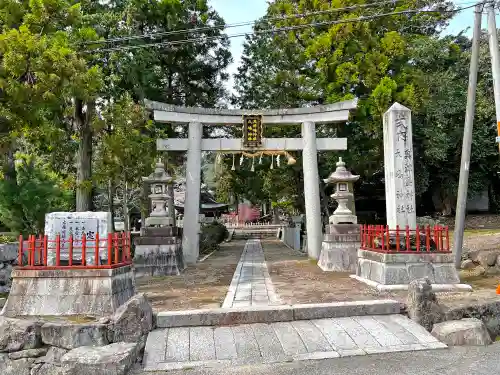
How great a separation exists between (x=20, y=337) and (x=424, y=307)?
6.19m

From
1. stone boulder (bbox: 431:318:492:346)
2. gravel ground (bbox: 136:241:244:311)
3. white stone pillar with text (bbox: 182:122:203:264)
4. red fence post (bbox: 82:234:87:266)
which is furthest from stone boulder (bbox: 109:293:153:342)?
white stone pillar with text (bbox: 182:122:203:264)

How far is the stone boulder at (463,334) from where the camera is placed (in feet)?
21.2

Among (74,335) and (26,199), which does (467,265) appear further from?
(26,199)

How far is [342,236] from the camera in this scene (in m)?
14.0

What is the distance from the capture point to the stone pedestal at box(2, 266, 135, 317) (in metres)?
7.34

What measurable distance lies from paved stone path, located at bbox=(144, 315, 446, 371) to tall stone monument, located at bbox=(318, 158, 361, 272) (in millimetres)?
6848

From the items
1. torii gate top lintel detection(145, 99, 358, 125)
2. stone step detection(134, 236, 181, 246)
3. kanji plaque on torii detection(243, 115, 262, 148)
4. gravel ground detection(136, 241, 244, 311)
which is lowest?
gravel ground detection(136, 241, 244, 311)

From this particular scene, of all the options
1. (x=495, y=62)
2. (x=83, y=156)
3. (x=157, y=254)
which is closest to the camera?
(x=495, y=62)

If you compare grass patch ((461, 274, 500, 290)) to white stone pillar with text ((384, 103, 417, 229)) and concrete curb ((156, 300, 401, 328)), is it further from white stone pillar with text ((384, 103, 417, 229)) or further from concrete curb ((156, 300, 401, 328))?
concrete curb ((156, 300, 401, 328))

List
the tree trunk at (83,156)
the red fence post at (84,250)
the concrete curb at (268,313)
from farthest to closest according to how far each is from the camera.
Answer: the tree trunk at (83,156) < the red fence post at (84,250) < the concrete curb at (268,313)

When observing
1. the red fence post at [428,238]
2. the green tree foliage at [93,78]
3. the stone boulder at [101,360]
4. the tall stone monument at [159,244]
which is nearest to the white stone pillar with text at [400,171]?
the red fence post at [428,238]

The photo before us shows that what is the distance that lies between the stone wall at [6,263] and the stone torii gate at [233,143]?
19.3 feet

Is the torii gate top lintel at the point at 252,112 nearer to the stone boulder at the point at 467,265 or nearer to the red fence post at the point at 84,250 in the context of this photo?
the stone boulder at the point at 467,265

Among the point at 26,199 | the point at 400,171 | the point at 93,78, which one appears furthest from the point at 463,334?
the point at 26,199
